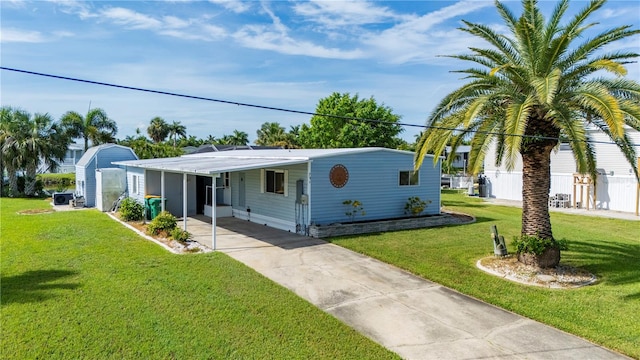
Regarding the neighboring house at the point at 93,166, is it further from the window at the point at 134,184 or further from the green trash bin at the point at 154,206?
the green trash bin at the point at 154,206

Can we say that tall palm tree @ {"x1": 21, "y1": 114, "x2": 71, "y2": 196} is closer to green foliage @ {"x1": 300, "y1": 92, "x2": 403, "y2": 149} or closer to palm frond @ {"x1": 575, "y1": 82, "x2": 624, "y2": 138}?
green foliage @ {"x1": 300, "y1": 92, "x2": 403, "y2": 149}

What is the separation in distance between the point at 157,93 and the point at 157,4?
2.52 meters

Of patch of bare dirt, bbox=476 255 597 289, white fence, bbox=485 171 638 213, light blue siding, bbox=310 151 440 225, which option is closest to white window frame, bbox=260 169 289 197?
light blue siding, bbox=310 151 440 225

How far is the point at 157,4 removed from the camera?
8664 millimetres

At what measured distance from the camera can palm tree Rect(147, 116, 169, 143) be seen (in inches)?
2457

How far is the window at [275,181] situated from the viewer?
1445 cm

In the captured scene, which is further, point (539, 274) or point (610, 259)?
point (610, 259)

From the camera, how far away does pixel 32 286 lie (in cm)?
778

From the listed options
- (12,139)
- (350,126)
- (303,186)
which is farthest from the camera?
(350,126)

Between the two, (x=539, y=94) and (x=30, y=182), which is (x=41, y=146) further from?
(x=539, y=94)

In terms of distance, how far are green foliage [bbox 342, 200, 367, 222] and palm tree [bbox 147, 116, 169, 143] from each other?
55225mm

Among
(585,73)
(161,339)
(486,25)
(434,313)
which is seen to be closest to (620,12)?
(585,73)

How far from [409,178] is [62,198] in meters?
18.1

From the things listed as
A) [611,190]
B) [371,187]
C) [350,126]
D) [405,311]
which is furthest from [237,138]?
[405,311]
